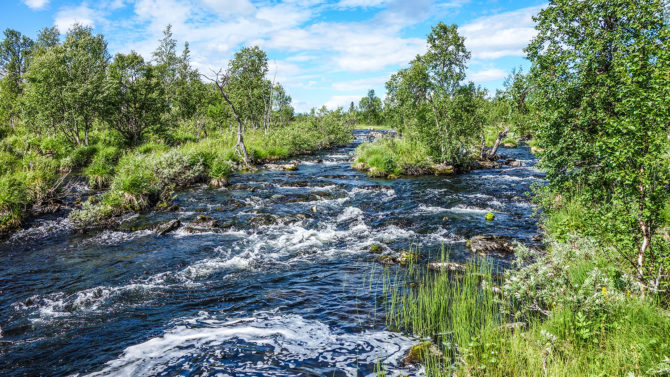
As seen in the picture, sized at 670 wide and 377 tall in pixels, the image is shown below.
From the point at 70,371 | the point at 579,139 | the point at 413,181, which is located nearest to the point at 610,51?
the point at 579,139

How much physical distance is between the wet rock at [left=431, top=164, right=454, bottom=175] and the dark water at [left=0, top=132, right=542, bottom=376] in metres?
9.31

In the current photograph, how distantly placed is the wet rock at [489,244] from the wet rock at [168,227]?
13.3 metres

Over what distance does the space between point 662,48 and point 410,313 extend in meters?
6.96

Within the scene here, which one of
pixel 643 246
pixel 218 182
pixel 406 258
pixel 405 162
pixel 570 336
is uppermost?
pixel 405 162

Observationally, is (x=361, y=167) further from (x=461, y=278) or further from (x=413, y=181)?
(x=461, y=278)

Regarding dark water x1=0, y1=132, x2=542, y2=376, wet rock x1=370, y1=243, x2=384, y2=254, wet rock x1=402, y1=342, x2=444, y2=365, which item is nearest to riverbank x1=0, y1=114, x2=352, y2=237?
dark water x1=0, y1=132, x2=542, y2=376

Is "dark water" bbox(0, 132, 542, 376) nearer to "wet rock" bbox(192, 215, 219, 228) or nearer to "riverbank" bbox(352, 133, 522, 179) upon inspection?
"wet rock" bbox(192, 215, 219, 228)

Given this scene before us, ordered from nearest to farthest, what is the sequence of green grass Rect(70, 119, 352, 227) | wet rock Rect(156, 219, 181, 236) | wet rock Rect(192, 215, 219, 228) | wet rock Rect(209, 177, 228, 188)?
wet rock Rect(156, 219, 181, 236)
wet rock Rect(192, 215, 219, 228)
green grass Rect(70, 119, 352, 227)
wet rock Rect(209, 177, 228, 188)

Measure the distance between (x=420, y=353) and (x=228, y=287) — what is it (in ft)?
20.3

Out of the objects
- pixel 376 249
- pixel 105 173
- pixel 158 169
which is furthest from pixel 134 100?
pixel 376 249

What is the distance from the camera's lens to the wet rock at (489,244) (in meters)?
12.4

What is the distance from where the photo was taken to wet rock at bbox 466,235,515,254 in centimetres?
1238

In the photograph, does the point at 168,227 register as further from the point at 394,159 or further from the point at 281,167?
the point at 394,159

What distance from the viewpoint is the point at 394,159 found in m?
30.5
